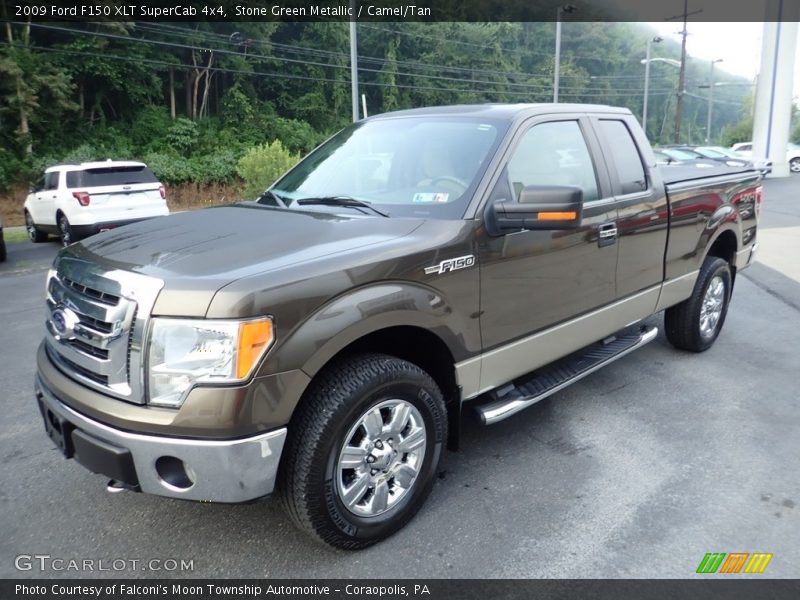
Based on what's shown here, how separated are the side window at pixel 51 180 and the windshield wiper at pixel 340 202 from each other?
39.5 feet

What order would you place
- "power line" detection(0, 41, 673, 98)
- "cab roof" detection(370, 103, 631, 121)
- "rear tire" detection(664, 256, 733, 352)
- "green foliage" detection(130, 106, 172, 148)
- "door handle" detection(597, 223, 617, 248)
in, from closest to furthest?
"cab roof" detection(370, 103, 631, 121) < "door handle" detection(597, 223, 617, 248) < "rear tire" detection(664, 256, 733, 352) < "power line" detection(0, 41, 673, 98) < "green foliage" detection(130, 106, 172, 148)

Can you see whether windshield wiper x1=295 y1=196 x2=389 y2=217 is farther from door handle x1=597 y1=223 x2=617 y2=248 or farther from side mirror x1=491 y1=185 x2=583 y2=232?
door handle x1=597 y1=223 x2=617 y2=248

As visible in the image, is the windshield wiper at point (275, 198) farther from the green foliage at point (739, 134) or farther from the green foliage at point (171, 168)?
the green foliage at point (739, 134)

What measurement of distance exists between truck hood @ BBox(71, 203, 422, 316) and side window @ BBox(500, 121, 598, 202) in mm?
767

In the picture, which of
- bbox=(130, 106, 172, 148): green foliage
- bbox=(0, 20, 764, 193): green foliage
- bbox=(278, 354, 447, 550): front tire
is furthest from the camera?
bbox=(130, 106, 172, 148): green foliage

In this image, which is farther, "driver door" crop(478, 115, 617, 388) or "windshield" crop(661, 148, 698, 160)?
"windshield" crop(661, 148, 698, 160)

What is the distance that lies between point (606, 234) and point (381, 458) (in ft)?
6.68

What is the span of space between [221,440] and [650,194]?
333cm

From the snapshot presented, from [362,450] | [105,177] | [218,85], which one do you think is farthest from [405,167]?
[218,85]

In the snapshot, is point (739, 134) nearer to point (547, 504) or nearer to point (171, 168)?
point (171, 168)

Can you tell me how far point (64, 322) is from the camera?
271cm

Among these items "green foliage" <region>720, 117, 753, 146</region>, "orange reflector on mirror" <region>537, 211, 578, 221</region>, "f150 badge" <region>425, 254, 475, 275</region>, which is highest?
"green foliage" <region>720, 117, 753, 146</region>

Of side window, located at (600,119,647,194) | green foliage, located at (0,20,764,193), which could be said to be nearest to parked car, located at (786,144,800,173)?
green foliage, located at (0,20,764,193)

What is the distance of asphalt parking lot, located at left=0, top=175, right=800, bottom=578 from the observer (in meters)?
2.74
